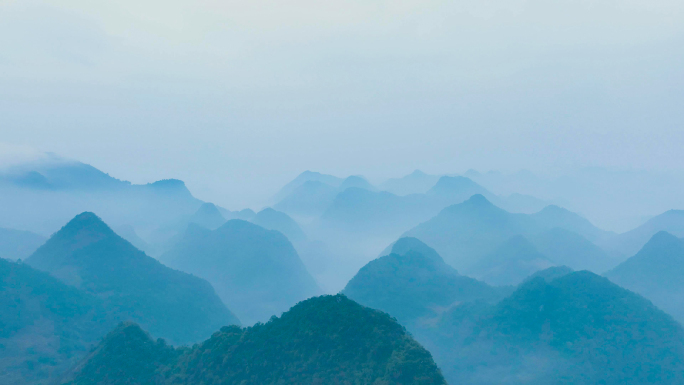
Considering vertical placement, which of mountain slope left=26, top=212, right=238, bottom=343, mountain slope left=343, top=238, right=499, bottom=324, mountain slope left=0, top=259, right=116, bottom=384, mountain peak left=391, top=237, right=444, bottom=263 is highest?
mountain peak left=391, top=237, right=444, bottom=263

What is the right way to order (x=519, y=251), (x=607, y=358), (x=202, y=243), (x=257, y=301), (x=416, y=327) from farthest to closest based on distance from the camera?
(x=202, y=243)
(x=519, y=251)
(x=257, y=301)
(x=416, y=327)
(x=607, y=358)

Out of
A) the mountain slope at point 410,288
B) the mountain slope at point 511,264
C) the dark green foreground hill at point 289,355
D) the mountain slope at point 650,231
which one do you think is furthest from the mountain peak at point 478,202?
the dark green foreground hill at point 289,355

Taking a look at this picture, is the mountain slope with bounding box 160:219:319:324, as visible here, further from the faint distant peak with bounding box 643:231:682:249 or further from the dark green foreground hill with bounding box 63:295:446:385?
the faint distant peak with bounding box 643:231:682:249

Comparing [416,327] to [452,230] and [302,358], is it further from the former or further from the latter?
[452,230]

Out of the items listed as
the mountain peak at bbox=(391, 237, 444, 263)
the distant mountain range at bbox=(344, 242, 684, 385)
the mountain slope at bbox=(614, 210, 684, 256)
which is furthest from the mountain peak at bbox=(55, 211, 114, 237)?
the mountain slope at bbox=(614, 210, 684, 256)

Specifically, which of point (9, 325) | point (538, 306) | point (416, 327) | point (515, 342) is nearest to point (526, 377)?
point (515, 342)

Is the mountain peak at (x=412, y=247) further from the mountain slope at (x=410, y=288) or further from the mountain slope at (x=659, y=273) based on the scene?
the mountain slope at (x=659, y=273)
